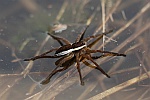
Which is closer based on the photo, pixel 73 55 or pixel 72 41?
pixel 73 55

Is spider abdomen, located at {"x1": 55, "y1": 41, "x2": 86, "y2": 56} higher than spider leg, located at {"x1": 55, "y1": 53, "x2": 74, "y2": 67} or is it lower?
higher

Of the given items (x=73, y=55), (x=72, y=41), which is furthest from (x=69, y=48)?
(x=72, y=41)

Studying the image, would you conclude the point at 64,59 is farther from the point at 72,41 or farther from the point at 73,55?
the point at 72,41

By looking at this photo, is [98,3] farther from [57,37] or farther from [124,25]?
[57,37]

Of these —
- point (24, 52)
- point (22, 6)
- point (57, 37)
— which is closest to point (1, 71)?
point (24, 52)
